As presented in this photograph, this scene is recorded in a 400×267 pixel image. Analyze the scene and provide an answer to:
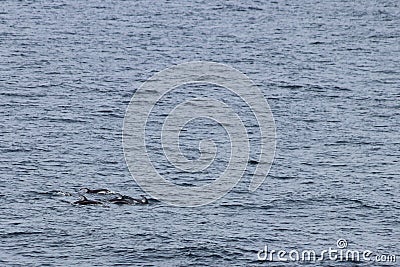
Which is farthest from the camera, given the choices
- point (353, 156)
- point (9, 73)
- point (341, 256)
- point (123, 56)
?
point (123, 56)

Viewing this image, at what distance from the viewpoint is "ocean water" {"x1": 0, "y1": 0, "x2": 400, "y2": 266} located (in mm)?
51531

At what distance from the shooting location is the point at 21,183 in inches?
2306

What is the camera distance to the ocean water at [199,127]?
5153 cm

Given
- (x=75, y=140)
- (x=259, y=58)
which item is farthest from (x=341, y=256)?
(x=259, y=58)

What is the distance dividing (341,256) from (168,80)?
1502 inches

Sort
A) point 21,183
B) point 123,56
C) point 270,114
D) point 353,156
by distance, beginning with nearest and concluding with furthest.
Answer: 1. point 21,183
2. point 353,156
3. point 270,114
4. point 123,56

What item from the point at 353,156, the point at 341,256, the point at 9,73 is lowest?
the point at 341,256

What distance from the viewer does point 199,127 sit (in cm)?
7238

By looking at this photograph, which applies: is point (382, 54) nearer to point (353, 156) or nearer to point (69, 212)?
point (353, 156)

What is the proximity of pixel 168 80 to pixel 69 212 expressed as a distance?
32.7 metres

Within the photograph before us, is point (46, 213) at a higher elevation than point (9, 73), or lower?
lower

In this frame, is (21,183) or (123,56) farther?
(123,56)

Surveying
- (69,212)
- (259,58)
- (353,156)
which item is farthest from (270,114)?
(69,212)

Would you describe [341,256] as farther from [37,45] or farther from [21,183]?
[37,45]
